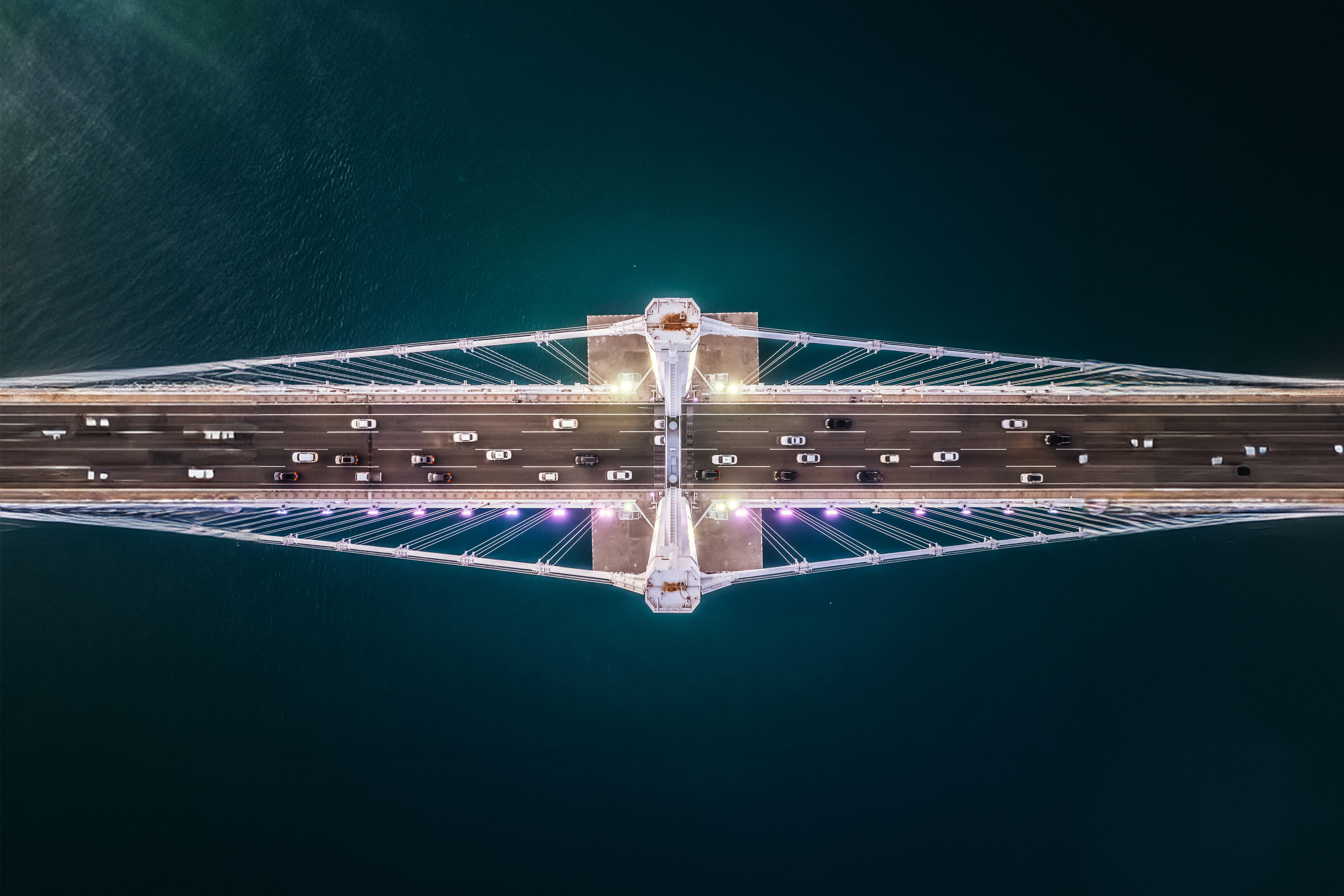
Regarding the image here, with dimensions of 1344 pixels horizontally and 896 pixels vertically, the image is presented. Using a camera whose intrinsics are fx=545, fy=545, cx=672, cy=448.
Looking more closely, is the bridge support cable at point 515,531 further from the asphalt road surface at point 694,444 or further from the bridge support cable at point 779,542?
the bridge support cable at point 779,542

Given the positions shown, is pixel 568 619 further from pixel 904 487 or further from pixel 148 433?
pixel 148 433

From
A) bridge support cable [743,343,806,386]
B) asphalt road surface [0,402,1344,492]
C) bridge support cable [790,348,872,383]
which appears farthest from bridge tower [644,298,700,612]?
bridge support cable [790,348,872,383]

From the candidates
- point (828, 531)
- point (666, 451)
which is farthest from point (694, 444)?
point (828, 531)

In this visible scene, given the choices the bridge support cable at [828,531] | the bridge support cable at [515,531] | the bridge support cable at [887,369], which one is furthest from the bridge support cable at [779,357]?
the bridge support cable at [515,531]

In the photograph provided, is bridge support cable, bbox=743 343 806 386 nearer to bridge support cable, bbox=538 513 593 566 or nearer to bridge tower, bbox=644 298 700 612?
bridge tower, bbox=644 298 700 612

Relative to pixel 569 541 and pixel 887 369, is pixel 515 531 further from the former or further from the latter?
pixel 887 369
